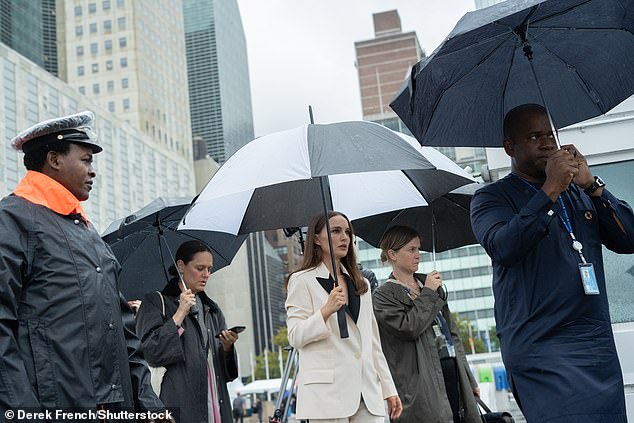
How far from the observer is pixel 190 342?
541cm

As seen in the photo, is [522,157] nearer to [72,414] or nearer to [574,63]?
[574,63]

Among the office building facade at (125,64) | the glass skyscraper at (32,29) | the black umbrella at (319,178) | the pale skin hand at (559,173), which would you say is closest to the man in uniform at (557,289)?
the pale skin hand at (559,173)

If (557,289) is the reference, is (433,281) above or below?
above

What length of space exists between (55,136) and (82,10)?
4293 inches

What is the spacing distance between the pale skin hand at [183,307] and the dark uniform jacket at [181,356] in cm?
6

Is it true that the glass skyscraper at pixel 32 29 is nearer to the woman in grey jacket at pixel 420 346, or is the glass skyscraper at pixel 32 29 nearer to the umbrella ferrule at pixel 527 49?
the woman in grey jacket at pixel 420 346

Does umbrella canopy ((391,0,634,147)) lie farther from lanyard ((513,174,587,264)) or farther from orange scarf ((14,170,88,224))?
orange scarf ((14,170,88,224))

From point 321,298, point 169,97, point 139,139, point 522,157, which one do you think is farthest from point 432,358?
point 169,97

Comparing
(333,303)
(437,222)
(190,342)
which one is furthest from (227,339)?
(437,222)

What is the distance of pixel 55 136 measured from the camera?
11.0 ft

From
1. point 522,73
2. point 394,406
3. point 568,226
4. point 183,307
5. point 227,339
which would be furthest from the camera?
point 227,339

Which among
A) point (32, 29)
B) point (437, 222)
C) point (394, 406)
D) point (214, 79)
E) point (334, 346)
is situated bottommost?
point (394, 406)

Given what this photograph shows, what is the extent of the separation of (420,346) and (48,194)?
286 cm

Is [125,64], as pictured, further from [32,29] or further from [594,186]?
[594,186]
